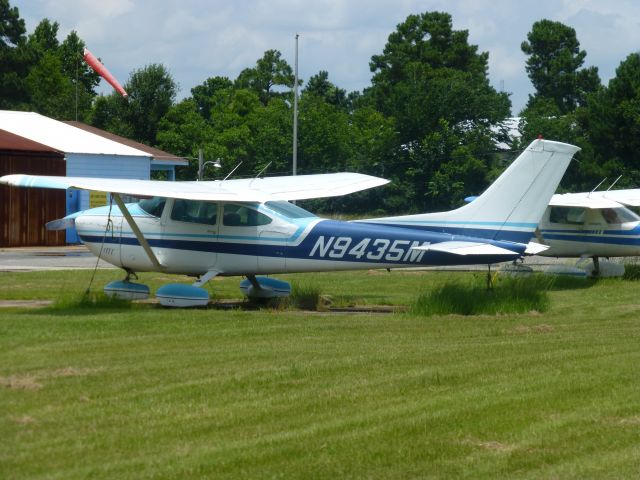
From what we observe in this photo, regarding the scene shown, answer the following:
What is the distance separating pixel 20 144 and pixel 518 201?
874 inches

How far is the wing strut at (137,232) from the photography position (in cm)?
1574

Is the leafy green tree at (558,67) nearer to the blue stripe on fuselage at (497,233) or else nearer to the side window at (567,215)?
the side window at (567,215)

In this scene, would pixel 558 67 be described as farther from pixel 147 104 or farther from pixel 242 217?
pixel 242 217

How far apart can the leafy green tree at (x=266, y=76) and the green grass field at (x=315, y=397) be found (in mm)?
78454

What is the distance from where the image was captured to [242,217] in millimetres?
16203

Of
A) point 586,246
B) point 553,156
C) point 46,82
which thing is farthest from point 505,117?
point 553,156

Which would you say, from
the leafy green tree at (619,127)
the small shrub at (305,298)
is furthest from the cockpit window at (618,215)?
the leafy green tree at (619,127)

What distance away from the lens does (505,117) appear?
65.1 m

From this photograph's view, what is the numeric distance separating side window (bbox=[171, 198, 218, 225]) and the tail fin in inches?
139

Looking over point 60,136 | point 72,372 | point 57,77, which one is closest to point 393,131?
point 57,77

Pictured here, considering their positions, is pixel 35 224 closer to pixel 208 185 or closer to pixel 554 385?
pixel 208 185

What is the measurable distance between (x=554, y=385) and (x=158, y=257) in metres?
8.46

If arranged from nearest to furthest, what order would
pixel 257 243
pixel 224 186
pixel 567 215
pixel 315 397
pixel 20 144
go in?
1. pixel 315 397
2. pixel 257 243
3. pixel 224 186
4. pixel 567 215
5. pixel 20 144

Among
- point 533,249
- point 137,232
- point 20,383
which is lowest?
point 20,383
